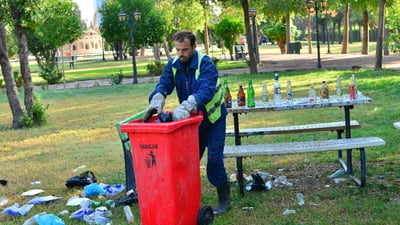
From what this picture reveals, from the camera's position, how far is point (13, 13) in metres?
14.0

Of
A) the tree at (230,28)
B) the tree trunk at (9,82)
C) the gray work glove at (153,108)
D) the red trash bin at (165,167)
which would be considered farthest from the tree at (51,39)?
the red trash bin at (165,167)

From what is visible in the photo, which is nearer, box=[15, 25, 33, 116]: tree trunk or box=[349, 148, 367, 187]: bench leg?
box=[349, 148, 367, 187]: bench leg

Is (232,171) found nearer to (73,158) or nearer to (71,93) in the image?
(73,158)

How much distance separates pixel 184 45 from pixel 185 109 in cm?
70

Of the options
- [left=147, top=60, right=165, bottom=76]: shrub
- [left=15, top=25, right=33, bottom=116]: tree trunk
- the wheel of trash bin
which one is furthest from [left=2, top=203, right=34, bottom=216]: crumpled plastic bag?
[left=147, top=60, right=165, bottom=76]: shrub

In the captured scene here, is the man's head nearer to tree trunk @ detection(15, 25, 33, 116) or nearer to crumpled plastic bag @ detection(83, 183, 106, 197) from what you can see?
crumpled plastic bag @ detection(83, 183, 106, 197)

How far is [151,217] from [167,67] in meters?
1.50

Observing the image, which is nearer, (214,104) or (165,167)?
(165,167)

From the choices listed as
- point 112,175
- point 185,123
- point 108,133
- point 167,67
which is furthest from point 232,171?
point 108,133

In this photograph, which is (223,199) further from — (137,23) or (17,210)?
(137,23)

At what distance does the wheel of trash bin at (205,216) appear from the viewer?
523 cm

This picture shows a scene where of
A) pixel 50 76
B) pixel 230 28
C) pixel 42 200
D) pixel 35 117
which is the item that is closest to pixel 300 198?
pixel 42 200

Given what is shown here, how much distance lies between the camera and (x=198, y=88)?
5.38 metres

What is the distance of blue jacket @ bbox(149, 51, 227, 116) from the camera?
5.28 meters
